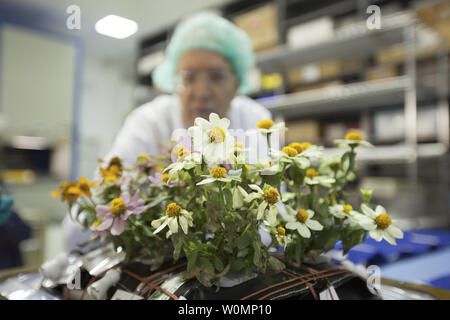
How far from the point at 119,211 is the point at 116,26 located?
277 millimetres

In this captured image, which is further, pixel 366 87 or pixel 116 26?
pixel 366 87

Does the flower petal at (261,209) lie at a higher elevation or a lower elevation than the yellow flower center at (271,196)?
lower

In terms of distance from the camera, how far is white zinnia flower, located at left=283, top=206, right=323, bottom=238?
0.37 meters

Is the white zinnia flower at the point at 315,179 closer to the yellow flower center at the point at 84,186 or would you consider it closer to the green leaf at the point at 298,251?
the green leaf at the point at 298,251

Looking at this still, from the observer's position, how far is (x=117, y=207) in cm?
39

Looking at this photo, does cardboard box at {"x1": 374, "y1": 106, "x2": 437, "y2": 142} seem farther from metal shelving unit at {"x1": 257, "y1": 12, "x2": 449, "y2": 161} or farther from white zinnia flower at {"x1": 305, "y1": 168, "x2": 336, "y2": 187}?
white zinnia flower at {"x1": 305, "y1": 168, "x2": 336, "y2": 187}

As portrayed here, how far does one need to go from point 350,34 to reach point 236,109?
6.63 feet

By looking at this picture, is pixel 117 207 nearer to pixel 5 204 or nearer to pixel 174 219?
pixel 174 219

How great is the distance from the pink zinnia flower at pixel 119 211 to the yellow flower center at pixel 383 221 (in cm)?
27

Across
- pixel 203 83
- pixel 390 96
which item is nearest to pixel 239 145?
pixel 203 83

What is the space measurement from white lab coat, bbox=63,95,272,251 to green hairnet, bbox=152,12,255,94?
6 centimetres

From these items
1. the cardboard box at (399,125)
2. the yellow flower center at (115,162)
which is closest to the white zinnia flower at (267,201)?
the yellow flower center at (115,162)

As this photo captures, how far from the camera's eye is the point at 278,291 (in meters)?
0.36

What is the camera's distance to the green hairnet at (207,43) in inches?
24.9
